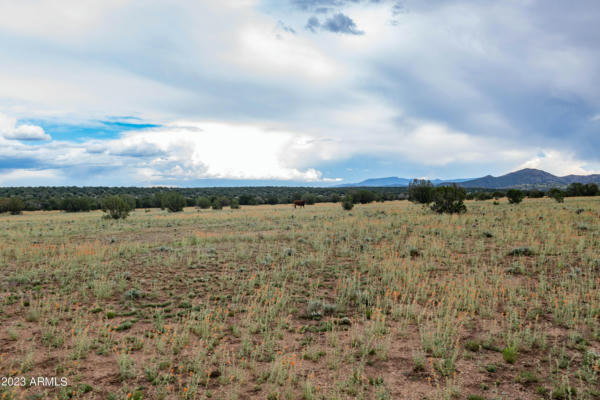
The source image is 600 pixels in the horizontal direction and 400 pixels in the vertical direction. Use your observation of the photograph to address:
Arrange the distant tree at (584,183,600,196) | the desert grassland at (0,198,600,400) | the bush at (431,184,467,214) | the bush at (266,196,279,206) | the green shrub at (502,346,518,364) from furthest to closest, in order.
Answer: the bush at (266,196,279,206), the distant tree at (584,183,600,196), the bush at (431,184,467,214), the green shrub at (502,346,518,364), the desert grassland at (0,198,600,400)

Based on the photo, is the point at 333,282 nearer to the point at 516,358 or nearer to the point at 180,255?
the point at 516,358

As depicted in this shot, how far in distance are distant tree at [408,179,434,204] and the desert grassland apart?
22.6 meters

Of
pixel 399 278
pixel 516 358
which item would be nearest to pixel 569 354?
pixel 516 358

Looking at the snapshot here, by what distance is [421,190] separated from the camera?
37469mm

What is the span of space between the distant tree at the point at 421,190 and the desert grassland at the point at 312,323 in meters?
22.6

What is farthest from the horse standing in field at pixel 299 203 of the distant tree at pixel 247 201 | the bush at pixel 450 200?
the bush at pixel 450 200

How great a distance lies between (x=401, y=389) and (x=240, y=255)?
10.2m

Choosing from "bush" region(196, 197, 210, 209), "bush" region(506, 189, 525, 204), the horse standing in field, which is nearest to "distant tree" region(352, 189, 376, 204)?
the horse standing in field

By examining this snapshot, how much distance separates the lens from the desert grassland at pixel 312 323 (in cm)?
522

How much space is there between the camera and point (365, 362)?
5797mm

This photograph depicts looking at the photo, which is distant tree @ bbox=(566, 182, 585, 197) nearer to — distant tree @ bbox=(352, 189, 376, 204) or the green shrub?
distant tree @ bbox=(352, 189, 376, 204)

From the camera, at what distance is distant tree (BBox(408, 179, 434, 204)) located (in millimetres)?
36625

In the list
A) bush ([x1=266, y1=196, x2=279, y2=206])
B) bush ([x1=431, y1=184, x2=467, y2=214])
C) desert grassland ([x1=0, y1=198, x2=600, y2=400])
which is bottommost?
desert grassland ([x1=0, y1=198, x2=600, y2=400])

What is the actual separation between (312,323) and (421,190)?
32.8 metres
